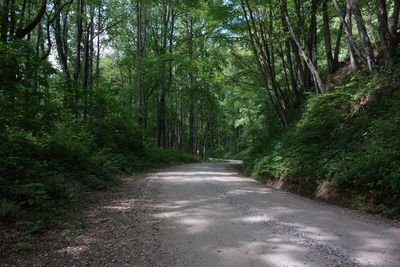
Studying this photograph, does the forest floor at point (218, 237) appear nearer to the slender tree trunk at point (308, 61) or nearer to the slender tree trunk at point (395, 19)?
the slender tree trunk at point (308, 61)

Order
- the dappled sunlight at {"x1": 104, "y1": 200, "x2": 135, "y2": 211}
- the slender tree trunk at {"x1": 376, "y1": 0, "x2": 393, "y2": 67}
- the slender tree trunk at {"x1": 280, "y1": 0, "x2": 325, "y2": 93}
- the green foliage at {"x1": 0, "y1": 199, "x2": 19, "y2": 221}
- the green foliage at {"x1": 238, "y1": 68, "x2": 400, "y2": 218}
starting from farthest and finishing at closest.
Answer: the slender tree trunk at {"x1": 280, "y1": 0, "x2": 325, "y2": 93}
the slender tree trunk at {"x1": 376, "y1": 0, "x2": 393, "y2": 67}
the dappled sunlight at {"x1": 104, "y1": 200, "x2": 135, "y2": 211}
the green foliage at {"x1": 238, "y1": 68, "x2": 400, "y2": 218}
the green foliage at {"x1": 0, "y1": 199, "x2": 19, "y2": 221}

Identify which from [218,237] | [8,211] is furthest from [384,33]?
[8,211]

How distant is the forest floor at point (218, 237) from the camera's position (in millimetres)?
4926

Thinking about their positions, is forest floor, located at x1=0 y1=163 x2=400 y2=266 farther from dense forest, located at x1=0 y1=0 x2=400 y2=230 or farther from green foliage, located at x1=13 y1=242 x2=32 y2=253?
dense forest, located at x1=0 y1=0 x2=400 y2=230

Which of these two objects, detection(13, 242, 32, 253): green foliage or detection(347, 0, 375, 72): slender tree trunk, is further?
detection(347, 0, 375, 72): slender tree trunk

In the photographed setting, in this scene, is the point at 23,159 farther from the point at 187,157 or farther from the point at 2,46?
the point at 187,157

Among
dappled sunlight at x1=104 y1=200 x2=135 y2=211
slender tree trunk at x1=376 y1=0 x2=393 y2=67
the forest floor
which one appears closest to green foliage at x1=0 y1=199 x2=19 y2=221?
the forest floor

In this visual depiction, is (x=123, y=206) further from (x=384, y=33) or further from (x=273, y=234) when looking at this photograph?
(x=384, y=33)

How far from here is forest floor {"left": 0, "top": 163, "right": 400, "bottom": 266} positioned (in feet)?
16.2

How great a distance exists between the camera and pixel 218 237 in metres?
5.95

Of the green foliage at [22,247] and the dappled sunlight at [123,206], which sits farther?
the dappled sunlight at [123,206]

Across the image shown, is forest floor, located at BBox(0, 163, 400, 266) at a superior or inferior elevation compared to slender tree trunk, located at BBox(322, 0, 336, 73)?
inferior

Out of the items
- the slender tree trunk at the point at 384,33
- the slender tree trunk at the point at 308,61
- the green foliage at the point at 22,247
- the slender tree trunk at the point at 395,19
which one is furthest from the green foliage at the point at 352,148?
the green foliage at the point at 22,247

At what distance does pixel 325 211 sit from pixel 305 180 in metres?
3.09
